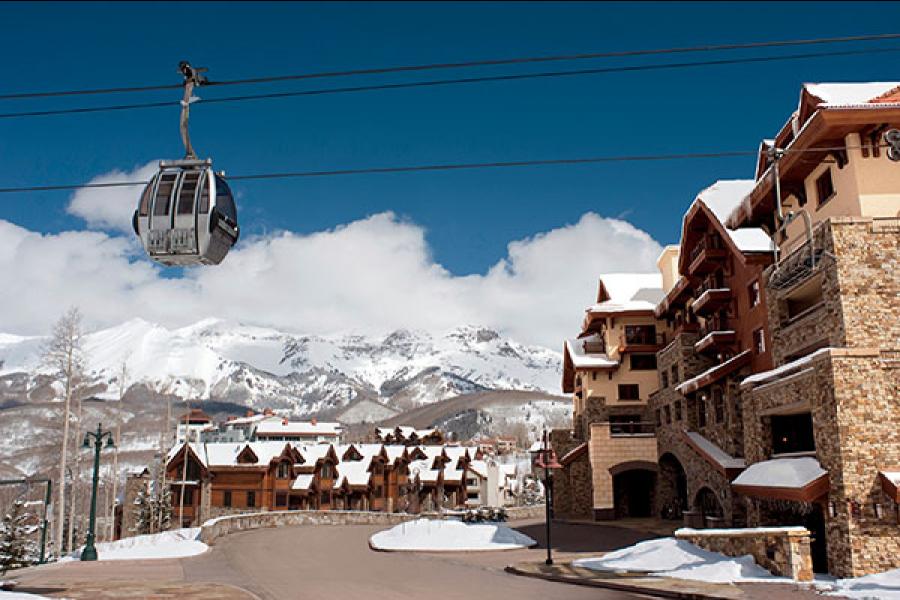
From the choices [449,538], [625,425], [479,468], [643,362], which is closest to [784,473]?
[449,538]

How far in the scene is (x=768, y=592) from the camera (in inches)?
640

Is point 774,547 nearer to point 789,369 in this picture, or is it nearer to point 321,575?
point 789,369

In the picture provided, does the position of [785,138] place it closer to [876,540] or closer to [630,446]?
[876,540]

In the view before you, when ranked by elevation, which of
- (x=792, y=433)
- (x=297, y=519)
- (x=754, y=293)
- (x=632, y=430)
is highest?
(x=754, y=293)

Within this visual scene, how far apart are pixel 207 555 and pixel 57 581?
11318 millimetres

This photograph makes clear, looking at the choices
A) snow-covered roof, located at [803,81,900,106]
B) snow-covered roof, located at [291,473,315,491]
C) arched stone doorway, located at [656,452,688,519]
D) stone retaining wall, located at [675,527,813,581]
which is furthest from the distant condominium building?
snow-covered roof, located at [291,473,315,491]

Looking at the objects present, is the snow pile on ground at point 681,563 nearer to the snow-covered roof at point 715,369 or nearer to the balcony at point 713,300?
the snow-covered roof at point 715,369

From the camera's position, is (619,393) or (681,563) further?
(619,393)

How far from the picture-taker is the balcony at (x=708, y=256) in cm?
3431

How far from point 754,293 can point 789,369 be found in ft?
32.8

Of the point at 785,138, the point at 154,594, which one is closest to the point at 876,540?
the point at 785,138

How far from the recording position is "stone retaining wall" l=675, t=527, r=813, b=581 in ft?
59.0

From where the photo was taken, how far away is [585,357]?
47219 mm

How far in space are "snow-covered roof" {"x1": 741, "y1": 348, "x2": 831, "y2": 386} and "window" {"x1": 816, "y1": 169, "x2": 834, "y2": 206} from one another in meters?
4.83
